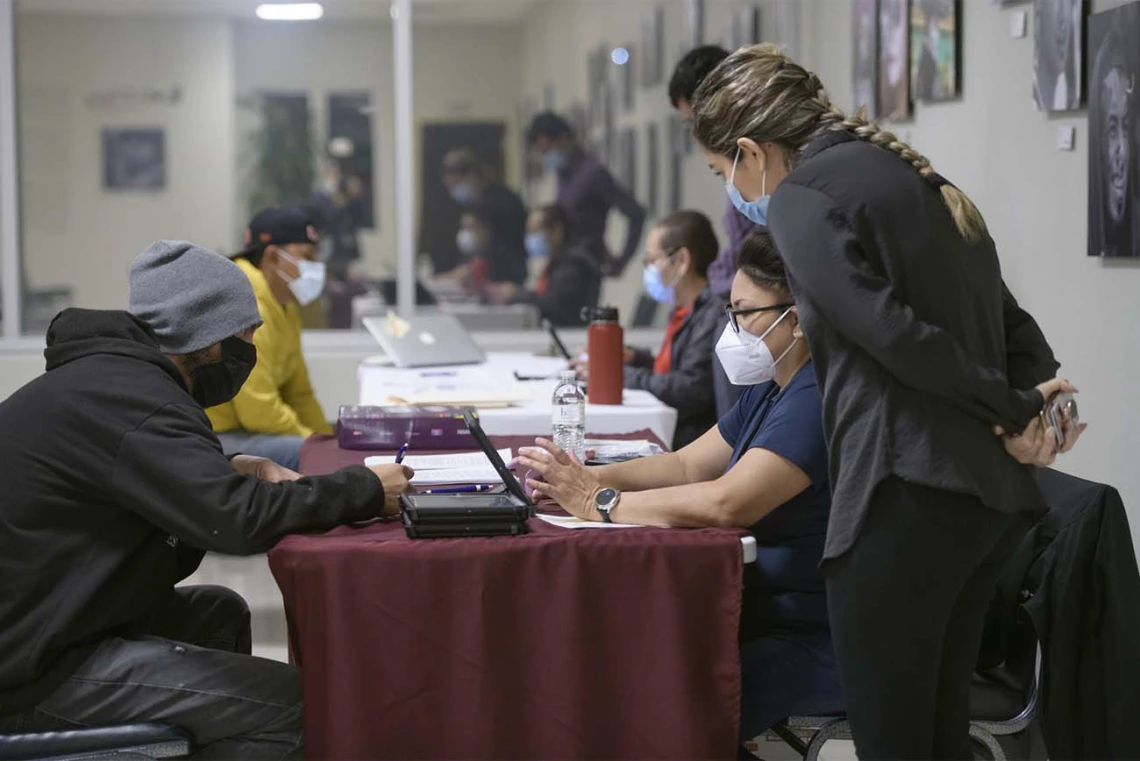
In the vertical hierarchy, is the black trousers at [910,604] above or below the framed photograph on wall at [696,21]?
below

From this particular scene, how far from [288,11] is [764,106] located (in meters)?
4.50

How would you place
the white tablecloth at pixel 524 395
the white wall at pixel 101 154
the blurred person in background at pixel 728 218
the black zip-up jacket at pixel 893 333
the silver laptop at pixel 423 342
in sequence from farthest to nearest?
the white wall at pixel 101 154
the silver laptop at pixel 423 342
the blurred person in background at pixel 728 218
the white tablecloth at pixel 524 395
the black zip-up jacket at pixel 893 333

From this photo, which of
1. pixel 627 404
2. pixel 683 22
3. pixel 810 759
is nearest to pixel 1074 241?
pixel 627 404

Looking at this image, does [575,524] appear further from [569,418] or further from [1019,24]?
[1019,24]

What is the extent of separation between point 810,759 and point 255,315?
1.17 meters

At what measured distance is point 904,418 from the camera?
1845 mm

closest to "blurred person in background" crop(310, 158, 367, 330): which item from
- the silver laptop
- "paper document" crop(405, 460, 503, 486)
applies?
the silver laptop

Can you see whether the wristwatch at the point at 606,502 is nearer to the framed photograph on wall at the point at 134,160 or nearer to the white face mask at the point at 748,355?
the white face mask at the point at 748,355

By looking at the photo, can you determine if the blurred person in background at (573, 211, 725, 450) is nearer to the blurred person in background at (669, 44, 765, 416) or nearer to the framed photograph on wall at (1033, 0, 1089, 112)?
the blurred person in background at (669, 44, 765, 416)

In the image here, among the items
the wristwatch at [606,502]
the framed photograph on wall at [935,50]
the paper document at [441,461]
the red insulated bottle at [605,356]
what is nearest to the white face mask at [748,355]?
the wristwatch at [606,502]

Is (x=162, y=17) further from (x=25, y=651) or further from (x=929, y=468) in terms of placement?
(x=929, y=468)

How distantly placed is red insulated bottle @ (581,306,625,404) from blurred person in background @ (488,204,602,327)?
274 centimetres

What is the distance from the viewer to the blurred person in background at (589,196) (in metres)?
6.33

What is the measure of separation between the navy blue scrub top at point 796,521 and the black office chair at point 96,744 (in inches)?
39.0
